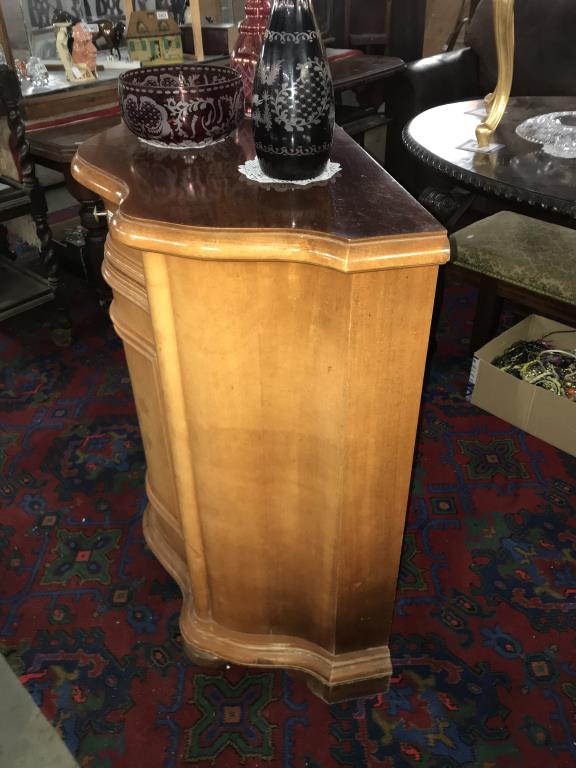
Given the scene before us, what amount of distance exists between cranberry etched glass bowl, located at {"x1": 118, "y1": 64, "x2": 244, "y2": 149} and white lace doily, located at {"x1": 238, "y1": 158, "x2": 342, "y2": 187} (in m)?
0.11

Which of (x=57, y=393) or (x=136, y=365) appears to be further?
(x=57, y=393)

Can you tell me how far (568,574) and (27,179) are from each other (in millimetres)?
2204

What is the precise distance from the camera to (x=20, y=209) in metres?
2.32

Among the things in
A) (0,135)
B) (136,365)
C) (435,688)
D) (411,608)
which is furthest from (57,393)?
(435,688)

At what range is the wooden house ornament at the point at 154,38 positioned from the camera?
265 centimetres

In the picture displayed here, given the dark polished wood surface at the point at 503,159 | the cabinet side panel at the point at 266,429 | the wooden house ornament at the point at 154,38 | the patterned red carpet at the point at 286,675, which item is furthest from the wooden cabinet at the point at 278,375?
the wooden house ornament at the point at 154,38

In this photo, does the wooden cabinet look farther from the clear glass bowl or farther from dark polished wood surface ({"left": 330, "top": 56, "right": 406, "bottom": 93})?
dark polished wood surface ({"left": 330, "top": 56, "right": 406, "bottom": 93})

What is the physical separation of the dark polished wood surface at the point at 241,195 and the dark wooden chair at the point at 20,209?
111 centimetres

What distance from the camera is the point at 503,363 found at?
2.25 m

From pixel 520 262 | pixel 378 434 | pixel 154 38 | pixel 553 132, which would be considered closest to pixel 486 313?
pixel 520 262

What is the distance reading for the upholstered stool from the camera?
78.9 inches

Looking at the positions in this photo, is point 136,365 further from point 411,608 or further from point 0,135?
point 0,135

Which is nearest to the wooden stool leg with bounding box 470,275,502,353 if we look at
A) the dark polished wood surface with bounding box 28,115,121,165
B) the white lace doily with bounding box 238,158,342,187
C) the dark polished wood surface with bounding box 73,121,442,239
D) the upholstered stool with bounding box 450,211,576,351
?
the upholstered stool with bounding box 450,211,576,351

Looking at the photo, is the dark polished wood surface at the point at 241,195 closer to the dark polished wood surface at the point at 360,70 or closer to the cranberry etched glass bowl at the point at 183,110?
the cranberry etched glass bowl at the point at 183,110
